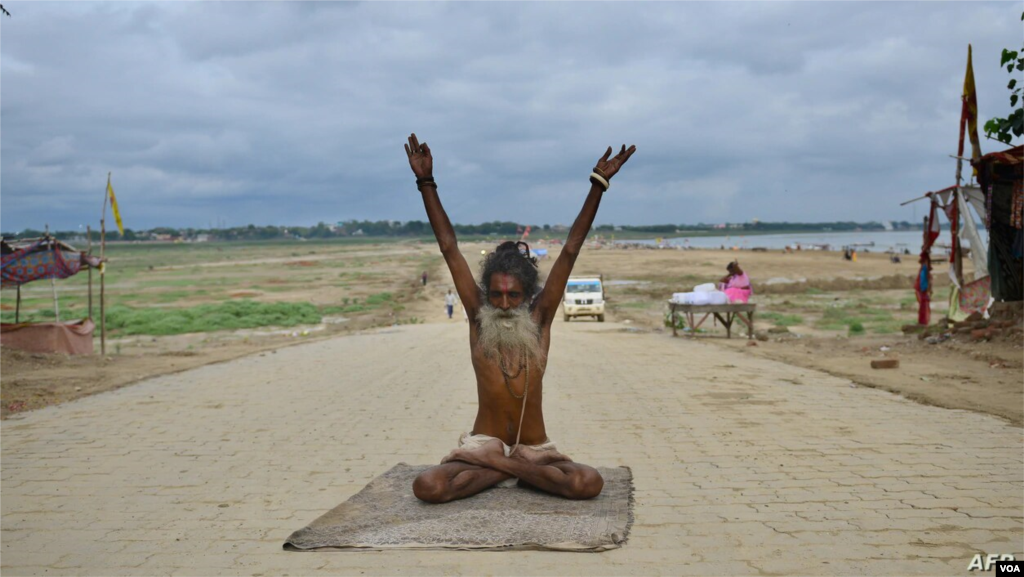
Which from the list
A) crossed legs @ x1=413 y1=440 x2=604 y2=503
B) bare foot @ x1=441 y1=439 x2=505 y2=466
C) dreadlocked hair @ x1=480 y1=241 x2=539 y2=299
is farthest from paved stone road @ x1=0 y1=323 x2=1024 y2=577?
dreadlocked hair @ x1=480 y1=241 x2=539 y2=299

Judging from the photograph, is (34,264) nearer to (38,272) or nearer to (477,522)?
(38,272)

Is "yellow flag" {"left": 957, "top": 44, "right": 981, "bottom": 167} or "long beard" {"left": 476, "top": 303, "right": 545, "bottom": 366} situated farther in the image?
"yellow flag" {"left": 957, "top": 44, "right": 981, "bottom": 167}

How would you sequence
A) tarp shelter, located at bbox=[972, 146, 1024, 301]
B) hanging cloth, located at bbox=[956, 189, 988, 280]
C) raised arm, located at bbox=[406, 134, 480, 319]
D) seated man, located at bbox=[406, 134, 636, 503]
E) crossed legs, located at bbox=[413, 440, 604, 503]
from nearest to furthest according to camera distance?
crossed legs, located at bbox=[413, 440, 604, 503], seated man, located at bbox=[406, 134, 636, 503], raised arm, located at bbox=[406, 134, 480, 319], tarp shelter, located at bbox=[972, 146, 1024, 301], hanging cloth, located at bbox=[956, 189, 988, 280]

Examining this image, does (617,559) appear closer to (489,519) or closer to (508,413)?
(489,519)

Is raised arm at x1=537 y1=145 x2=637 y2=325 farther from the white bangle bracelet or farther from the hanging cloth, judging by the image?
the hanging cloth

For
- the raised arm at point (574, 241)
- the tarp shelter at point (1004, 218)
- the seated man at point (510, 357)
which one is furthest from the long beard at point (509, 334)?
the tarp shelter at point (1004, 218)

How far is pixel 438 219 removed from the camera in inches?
226

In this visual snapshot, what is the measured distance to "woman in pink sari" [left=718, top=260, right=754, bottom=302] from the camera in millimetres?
19466

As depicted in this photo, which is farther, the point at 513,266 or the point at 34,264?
the point at 34,264

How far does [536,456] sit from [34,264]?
14.7m

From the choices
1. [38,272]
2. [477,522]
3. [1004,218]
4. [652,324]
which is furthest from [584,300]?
Result: [477,522]

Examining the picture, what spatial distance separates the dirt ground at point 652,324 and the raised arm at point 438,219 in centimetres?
73

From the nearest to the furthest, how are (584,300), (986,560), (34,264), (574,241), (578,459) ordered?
(986,560), (574,241), (578,459), (34,264), (584,300)

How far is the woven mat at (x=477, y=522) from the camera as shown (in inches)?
181
